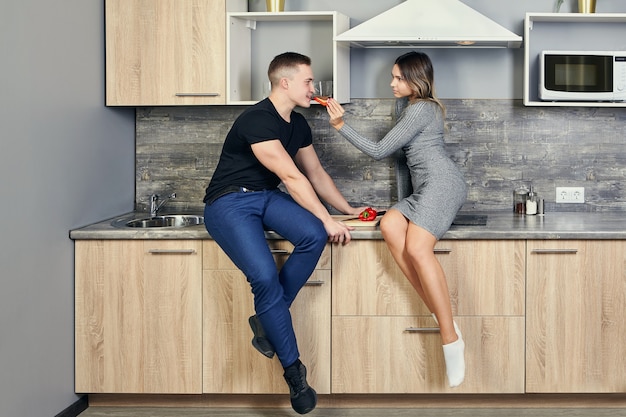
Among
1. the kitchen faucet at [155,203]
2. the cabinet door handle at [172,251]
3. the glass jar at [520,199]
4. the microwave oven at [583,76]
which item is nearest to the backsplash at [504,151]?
the glass jar at [520,199]

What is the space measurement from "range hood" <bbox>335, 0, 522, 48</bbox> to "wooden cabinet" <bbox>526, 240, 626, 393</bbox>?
0.91 m

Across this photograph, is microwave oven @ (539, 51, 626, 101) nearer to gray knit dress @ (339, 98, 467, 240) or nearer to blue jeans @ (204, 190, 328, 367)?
gray knit dress @ (339, 98, 467, 240)

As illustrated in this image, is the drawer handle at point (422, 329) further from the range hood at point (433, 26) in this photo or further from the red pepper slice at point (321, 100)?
the range hood at point (433, 26)

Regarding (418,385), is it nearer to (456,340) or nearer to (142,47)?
(456,340)

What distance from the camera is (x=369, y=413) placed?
3811mm

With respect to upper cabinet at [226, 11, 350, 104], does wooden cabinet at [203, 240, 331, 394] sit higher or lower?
lower

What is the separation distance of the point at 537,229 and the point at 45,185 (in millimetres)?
1998

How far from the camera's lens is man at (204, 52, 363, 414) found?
3.42 meters

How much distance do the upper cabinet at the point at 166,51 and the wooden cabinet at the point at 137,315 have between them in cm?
75

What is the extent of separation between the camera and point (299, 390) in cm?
342

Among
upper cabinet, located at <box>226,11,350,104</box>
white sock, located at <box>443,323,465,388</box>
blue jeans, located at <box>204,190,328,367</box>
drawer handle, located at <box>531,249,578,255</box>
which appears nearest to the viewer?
blue jeans, located at <box>204,190,328,367</box>

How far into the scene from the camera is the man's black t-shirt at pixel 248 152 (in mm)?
3502

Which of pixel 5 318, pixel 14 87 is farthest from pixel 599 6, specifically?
pixel 5 318

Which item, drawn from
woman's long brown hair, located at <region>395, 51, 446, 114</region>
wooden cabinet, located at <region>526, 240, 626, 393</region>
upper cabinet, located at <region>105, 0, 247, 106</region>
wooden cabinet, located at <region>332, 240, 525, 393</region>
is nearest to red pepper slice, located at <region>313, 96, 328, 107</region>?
woman's long brown hair, located at <region>395, 51, 446, 114</region>
